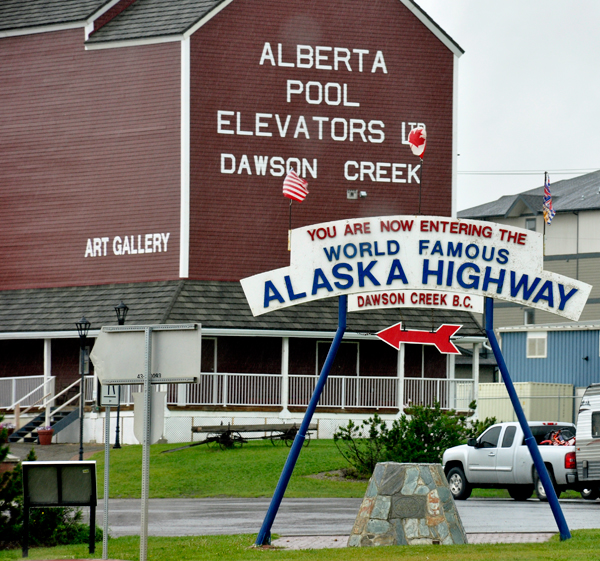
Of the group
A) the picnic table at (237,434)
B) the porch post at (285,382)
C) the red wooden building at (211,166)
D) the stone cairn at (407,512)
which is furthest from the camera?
the red wooden building at (211,166)

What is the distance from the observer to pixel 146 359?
13398 mm

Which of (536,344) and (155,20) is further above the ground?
(155,20)

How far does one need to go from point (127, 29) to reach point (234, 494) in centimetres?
1939

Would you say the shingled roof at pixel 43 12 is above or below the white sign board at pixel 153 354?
above

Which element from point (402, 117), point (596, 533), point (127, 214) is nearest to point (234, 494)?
point (596, 533)

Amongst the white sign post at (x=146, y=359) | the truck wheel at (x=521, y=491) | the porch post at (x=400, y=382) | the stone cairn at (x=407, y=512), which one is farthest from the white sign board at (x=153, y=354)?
the porch post at (x=400, y=382)

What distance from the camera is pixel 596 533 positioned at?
1652 centimetres

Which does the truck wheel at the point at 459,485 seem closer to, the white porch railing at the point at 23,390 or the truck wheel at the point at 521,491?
the truck wheel at the point at 521,491

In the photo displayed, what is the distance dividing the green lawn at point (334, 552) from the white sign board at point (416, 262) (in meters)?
3.08

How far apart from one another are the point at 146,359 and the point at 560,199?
212 feet

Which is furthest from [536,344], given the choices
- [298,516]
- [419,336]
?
[419,336]

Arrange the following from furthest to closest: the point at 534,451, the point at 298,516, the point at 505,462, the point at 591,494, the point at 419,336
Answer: the point at 505,462
the point at 591,494
the point at 298,516
the point at 419,336
the point at 534,451

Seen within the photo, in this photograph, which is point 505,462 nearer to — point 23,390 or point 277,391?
point 277,391

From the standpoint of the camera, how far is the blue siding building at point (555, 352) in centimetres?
5362
